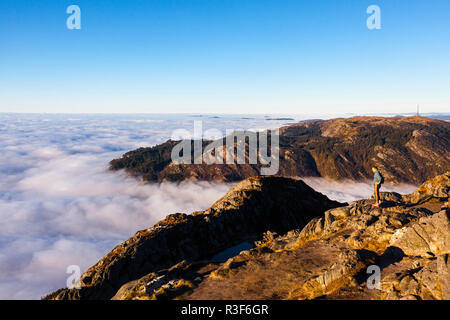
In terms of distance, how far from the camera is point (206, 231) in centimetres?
4634

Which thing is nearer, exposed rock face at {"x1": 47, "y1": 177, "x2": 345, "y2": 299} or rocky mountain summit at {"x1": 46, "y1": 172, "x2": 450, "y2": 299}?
rocky mountain summit at {"x1": 46, "y1": 172, "x2": 450, "y2": 299}

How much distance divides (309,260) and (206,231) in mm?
28114

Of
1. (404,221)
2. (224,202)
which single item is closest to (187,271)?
(404,221)

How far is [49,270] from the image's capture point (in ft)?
457

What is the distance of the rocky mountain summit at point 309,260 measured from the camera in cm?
1494

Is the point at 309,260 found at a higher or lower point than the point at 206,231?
higher

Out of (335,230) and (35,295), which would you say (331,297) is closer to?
(335,230)

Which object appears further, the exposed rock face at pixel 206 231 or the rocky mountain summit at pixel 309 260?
the exposed rock face at pixel 206 231

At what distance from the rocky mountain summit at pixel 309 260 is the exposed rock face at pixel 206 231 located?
179mm

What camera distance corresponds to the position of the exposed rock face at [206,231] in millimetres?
35562

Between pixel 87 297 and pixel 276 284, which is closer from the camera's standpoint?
pixel 276 284

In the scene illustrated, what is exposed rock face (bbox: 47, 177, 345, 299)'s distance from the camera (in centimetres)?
3556

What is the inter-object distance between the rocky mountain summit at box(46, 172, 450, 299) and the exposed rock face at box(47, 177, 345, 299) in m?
0.18

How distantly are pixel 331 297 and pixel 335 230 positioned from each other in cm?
1492
